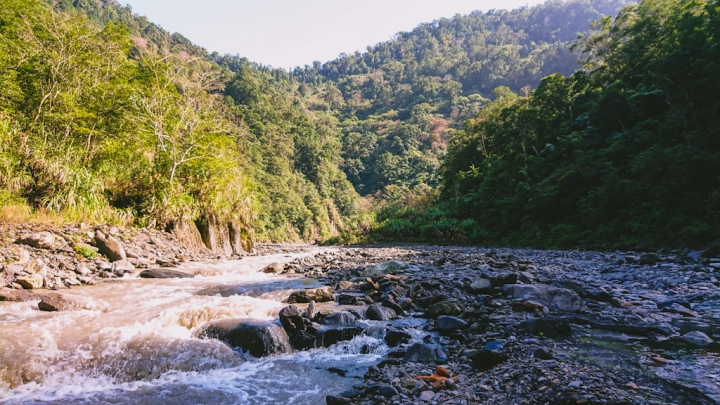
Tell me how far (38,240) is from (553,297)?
12.1 meters

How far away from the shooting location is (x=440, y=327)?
5.44 metres

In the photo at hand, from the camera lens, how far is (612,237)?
49.2ft

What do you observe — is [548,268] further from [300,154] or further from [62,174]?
[300,154]

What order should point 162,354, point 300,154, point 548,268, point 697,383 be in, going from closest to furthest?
point 697,383
point 162,354
point 548,268
point 300,154

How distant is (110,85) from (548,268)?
57.6ft

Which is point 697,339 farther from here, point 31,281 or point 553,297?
point 31,281

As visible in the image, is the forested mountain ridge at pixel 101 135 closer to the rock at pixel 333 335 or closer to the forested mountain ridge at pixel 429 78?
→ the rock at pixel 333 335

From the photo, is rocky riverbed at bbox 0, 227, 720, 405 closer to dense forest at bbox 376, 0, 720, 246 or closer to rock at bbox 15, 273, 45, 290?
rock at bbox 15, 273, 45, 290

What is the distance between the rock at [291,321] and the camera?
5.45 m

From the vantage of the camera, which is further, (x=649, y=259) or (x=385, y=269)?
(x=385, y=269)

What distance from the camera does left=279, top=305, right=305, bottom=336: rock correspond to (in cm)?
545

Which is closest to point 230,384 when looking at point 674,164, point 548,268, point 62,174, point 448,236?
point 548,268

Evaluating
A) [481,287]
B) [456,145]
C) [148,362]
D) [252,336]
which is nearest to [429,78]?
[456,145]

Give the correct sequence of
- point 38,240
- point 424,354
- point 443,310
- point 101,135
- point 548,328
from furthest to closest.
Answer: point 101,135
point 38,240
point 443,310
point 548,328
point 424,354
